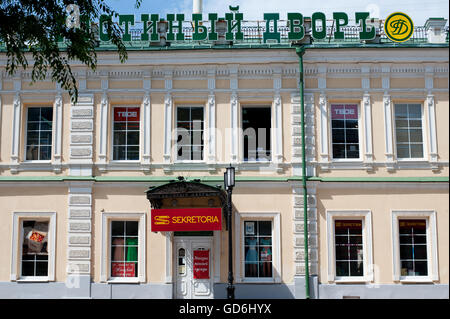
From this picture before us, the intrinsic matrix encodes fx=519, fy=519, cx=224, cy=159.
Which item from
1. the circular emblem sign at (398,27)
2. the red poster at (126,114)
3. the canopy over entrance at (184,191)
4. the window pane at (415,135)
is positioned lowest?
the canopy over entrance at (184,191)

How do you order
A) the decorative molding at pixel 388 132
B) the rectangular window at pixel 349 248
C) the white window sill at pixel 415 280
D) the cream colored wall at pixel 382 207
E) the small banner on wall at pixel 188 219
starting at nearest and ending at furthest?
the small banner on wall at pixel 188 219 → the white window sill at pixel 415 280 → the cream colored wall at pixel 382 207 → the rectangular window at pixel 349 248 → the decorative molding at pixel 388 132

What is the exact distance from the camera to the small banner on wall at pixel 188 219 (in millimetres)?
14797

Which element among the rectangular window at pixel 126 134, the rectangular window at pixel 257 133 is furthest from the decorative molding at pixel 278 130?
the rectangular window at pixel 126 134

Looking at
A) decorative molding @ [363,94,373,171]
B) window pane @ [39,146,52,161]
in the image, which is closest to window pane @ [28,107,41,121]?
window pane @ [39,146,52,161]

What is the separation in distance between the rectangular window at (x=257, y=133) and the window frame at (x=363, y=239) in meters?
2.78

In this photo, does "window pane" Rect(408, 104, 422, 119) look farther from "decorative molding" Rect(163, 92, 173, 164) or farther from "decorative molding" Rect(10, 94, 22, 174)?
"decorative molding" Rect(10, 94, 22, 174)

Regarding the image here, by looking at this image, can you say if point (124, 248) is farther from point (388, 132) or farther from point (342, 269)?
point (388, 132)

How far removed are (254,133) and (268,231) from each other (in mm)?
3152

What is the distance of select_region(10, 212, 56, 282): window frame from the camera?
1602cm

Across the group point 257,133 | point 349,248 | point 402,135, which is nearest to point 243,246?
point 349,248

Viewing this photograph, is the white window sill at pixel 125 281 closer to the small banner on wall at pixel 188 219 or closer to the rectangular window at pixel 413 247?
the small banner on wall at pixel 188 219

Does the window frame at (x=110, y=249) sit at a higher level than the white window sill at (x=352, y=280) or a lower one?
higher

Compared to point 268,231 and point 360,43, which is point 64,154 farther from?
point 360,43

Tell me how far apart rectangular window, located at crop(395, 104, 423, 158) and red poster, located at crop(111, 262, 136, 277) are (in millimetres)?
9118
